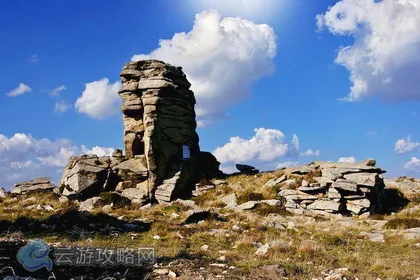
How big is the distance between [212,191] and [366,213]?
14321mm

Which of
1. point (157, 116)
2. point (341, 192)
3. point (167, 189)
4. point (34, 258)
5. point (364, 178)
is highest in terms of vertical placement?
point (157, 116)

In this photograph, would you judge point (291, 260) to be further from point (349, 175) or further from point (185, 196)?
point (185, 196)

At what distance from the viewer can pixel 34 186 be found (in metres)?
40.4

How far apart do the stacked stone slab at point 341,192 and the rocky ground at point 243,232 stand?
19 centimetres

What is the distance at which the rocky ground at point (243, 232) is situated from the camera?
12242 millimetres

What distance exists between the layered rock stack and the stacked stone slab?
38.3 ft

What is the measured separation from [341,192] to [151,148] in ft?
61.1

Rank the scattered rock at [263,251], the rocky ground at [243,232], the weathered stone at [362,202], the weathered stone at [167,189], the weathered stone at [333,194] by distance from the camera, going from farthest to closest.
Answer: the weathered stone at [167,189]
the weathered stone at [333,194]
the weathered stone at [362,202]
the scattered rock at [263,251]
the rocky ground at [243,232]

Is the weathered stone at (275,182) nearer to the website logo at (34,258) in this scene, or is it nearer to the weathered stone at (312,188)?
the weathered stone at (312,188)

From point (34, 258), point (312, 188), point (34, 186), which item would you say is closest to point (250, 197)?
point (312, 188)

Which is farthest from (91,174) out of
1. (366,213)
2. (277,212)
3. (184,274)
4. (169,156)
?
(184,274)

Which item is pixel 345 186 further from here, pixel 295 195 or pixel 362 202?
pixel 295 195

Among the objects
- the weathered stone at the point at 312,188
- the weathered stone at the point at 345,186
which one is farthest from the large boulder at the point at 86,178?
the weathered stone at the point at 345,186

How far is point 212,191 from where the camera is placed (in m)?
36.9
